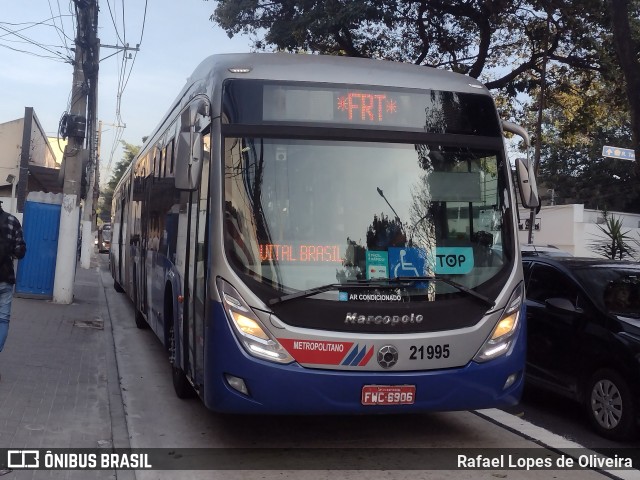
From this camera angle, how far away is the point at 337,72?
5875mm

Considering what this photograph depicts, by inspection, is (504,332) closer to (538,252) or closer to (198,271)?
(198,271)

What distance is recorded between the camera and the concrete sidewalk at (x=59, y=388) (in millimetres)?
5641

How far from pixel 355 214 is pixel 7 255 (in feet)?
11.8

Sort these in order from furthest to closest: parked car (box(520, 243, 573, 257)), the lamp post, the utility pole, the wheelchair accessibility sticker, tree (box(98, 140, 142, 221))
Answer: tree (box(98, 140, 142, 221))
the lamp post
the utility pole
parked car (box(520, 243, 573, 257))
the wheelchair accessibility sticker

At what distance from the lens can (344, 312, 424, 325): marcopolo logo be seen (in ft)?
17.1

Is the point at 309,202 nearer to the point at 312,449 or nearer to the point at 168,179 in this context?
the point at 312,449

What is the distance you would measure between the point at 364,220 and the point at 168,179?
3.60 meters

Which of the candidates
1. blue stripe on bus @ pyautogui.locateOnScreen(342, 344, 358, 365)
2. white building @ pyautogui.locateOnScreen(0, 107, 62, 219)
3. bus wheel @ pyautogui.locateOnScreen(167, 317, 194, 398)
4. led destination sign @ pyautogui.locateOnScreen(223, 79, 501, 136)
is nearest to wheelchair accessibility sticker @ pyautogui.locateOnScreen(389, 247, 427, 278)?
blue stripe on bus @ pyautogui.locateOnScreen(342, 344, 358, 365)

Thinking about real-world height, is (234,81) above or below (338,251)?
above

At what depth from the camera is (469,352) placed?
544cm

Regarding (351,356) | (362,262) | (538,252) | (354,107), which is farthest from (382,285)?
(538,252)

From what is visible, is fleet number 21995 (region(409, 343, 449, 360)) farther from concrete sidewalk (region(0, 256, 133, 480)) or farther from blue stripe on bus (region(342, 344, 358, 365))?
concrete sidewalk (region(0, 256, 133, 480))

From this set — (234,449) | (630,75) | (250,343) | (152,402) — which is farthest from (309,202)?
(630,75)

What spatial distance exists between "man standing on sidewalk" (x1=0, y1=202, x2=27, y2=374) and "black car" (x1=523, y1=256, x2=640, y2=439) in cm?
523
